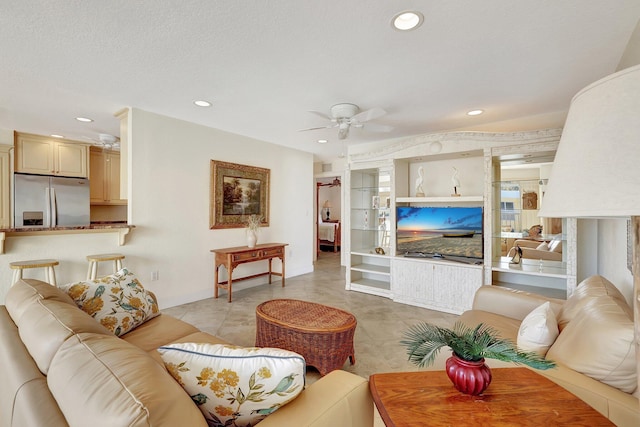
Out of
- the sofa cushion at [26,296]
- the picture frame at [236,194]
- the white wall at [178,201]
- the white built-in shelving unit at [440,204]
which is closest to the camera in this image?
the sofa cushion at [26,296]

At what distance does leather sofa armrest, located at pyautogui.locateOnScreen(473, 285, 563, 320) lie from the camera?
2166 millimetres

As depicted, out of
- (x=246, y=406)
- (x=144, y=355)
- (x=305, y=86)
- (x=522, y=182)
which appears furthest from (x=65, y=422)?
(x=522, y=182)

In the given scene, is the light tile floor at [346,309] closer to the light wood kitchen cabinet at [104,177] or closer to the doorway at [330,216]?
the light wood kitchen cabinet at [104,177]

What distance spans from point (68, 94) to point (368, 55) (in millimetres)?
3094

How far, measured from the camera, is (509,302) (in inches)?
89.3

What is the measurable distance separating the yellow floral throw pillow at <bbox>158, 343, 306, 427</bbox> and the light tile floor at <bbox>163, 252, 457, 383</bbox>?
1.41 m

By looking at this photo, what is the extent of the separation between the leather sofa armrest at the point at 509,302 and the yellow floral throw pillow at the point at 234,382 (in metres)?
2.03

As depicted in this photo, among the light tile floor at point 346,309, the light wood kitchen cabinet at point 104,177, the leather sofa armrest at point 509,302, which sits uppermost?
the light wood kitchen cabinet at point 104,177

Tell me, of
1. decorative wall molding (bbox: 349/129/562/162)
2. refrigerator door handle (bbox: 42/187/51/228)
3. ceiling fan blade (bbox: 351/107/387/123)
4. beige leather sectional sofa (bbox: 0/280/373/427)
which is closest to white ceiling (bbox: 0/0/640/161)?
ceiling fan blade (bbox: 351/107/387/123)

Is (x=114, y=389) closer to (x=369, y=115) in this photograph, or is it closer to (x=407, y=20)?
(x=407, y=20)

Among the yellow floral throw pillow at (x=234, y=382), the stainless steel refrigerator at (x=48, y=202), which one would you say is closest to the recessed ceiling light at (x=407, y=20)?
the yellow floral throw pillow at (x=234, y=382)

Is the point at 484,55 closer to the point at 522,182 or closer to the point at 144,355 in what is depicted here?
the point at 522,182

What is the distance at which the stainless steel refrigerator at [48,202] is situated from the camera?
4.20 meters

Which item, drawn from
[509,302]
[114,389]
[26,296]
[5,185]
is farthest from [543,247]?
[5,185]
